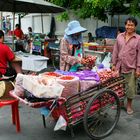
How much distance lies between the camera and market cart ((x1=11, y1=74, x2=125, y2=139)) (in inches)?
168

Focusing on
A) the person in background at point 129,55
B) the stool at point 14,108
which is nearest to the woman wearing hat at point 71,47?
the person in background at point 129,55

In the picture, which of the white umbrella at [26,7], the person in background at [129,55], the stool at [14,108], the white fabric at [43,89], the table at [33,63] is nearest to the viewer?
the white fabric at [43,89]

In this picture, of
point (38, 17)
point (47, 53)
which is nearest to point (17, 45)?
point (47, 53)

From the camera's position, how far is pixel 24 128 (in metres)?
5.34

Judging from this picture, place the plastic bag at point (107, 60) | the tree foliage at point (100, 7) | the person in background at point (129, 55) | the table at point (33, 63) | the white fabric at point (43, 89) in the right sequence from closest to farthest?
1. the white fabric at point (43, 89)
2. the person in background at point (129, 55)
3. the plastic bag at point (107, 60)
4. the tree foliage at point (100, 7)
5. the table at point (33, 63)

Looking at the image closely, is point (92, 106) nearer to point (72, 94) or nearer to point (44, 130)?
point (72, 94)

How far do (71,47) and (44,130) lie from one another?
4.89 feet

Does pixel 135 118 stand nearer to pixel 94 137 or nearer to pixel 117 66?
pixel 117 66

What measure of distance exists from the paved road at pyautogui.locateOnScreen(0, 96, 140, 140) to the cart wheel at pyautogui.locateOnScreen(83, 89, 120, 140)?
0.15 metres

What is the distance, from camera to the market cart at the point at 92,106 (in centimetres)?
426

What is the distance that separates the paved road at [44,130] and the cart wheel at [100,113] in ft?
0.49

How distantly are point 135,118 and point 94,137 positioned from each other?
63.3 inches

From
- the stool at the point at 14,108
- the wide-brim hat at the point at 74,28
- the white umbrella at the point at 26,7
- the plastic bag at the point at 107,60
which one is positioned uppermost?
the white umbrella at the point at 26,7

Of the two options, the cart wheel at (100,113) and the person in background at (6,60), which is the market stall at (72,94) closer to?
the cart wheel at (100,113)
